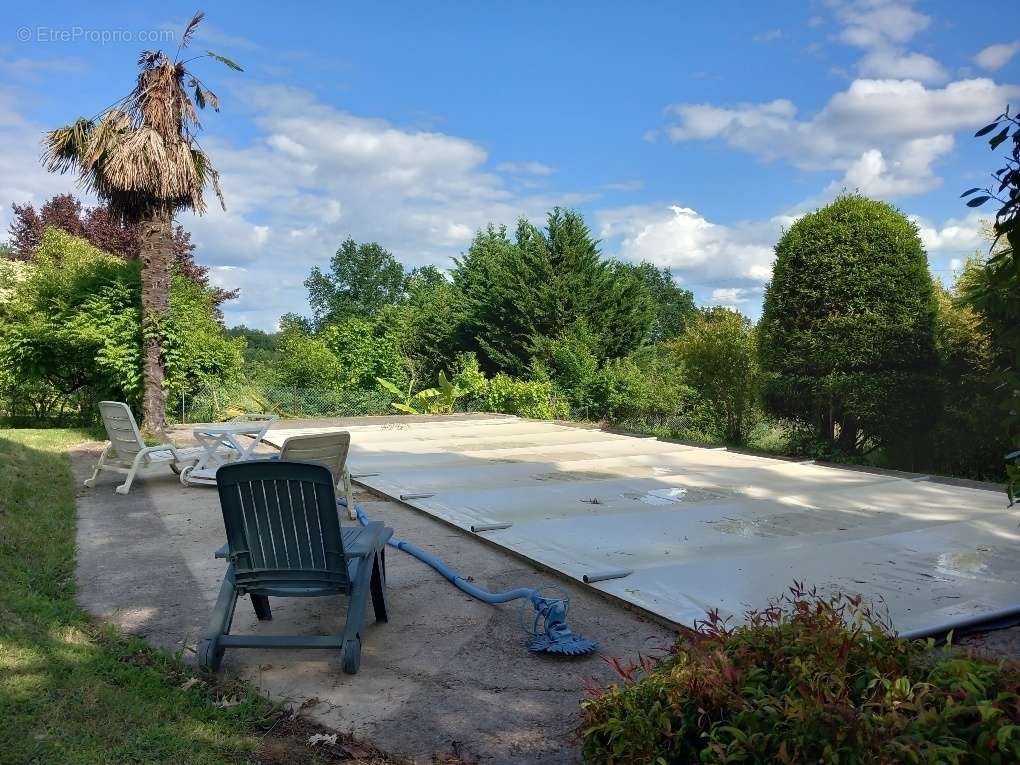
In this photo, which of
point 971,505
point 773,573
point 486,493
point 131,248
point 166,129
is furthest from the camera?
point 131,248

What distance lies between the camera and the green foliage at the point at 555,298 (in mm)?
21016

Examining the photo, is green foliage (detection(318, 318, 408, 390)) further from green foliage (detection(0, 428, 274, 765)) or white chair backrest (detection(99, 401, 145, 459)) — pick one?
green foliage (detection(0, 428, 274, 765))

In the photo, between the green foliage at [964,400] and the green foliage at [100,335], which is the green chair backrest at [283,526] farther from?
the green foliage at [100,335]

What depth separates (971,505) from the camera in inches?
258

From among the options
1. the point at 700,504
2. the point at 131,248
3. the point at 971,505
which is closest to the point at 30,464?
the point at 700,504

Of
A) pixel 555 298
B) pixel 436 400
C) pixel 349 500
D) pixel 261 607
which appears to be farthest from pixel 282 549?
pixel 555 298

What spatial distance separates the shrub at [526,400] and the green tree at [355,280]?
48.6m

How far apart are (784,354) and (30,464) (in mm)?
9474

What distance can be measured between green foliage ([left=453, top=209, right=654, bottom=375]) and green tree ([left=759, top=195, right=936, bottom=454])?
11.0m

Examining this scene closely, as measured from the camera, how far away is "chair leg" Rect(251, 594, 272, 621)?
4.04 m

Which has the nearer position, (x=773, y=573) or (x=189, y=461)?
(x=773, y=573)

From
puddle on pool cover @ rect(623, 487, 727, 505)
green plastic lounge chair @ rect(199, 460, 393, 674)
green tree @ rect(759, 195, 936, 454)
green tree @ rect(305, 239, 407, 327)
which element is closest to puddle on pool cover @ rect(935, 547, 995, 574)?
puddle on pool cover @ rect(623, 487, 727, 505)

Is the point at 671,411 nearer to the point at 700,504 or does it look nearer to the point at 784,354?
the point at 784,354

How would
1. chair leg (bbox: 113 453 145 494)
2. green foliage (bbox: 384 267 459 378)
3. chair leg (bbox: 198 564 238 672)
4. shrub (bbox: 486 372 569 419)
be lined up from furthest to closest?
green foliage (bbox: 384 267 459 378), shrub (bbox: 486 372 569 419), chair leg (bbox: 113 453 145 494), chair leg (bbox: 198 564 238 672)
